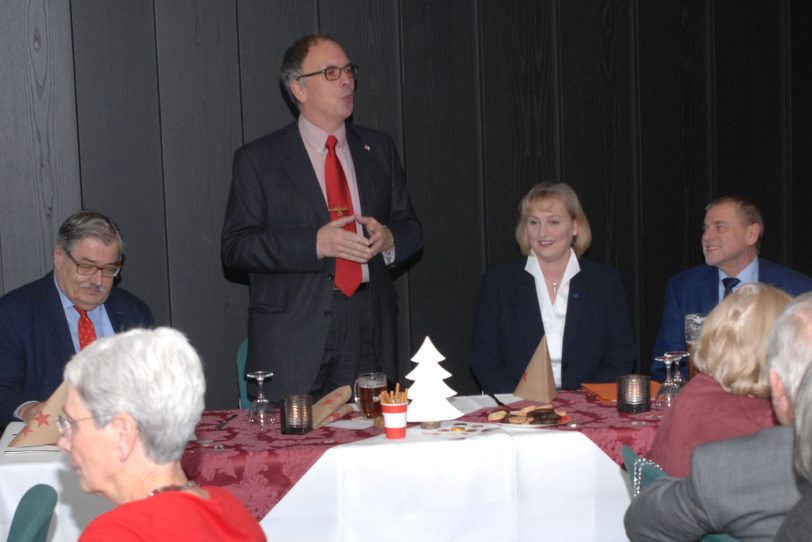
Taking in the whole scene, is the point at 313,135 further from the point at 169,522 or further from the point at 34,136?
the point at 169,522

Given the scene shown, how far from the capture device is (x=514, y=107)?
4.65 m

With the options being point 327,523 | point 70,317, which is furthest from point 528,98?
point 327,523

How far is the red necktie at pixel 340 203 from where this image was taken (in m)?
3.64

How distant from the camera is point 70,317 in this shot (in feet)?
11.2

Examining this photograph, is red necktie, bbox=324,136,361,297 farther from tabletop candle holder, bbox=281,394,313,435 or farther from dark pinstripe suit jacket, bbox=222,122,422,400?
tabletop candle holder, bbox=281,394,313,435

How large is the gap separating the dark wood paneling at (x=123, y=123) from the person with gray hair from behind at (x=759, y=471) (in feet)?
9.46

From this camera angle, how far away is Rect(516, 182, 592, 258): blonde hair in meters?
3.86

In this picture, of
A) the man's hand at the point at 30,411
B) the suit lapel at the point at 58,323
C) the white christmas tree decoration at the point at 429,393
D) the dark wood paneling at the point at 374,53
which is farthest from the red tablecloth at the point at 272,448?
the dark wood paneling at the point at 374,53

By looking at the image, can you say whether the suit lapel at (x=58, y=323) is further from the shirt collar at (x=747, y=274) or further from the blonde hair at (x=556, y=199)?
the shirt collar at (x=747, y=274)

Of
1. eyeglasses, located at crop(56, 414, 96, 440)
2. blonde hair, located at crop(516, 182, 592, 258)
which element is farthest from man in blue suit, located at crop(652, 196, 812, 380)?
eyeglasses, located at crop(56, 414, 96, 440)

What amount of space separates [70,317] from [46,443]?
0.82 m

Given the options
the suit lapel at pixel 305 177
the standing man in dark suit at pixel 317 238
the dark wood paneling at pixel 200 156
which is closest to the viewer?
the standing man in dark suit at pixel 317 238

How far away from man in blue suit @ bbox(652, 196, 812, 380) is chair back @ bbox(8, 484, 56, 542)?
2.56 m

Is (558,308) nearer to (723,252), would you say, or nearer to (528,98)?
(723,252)
